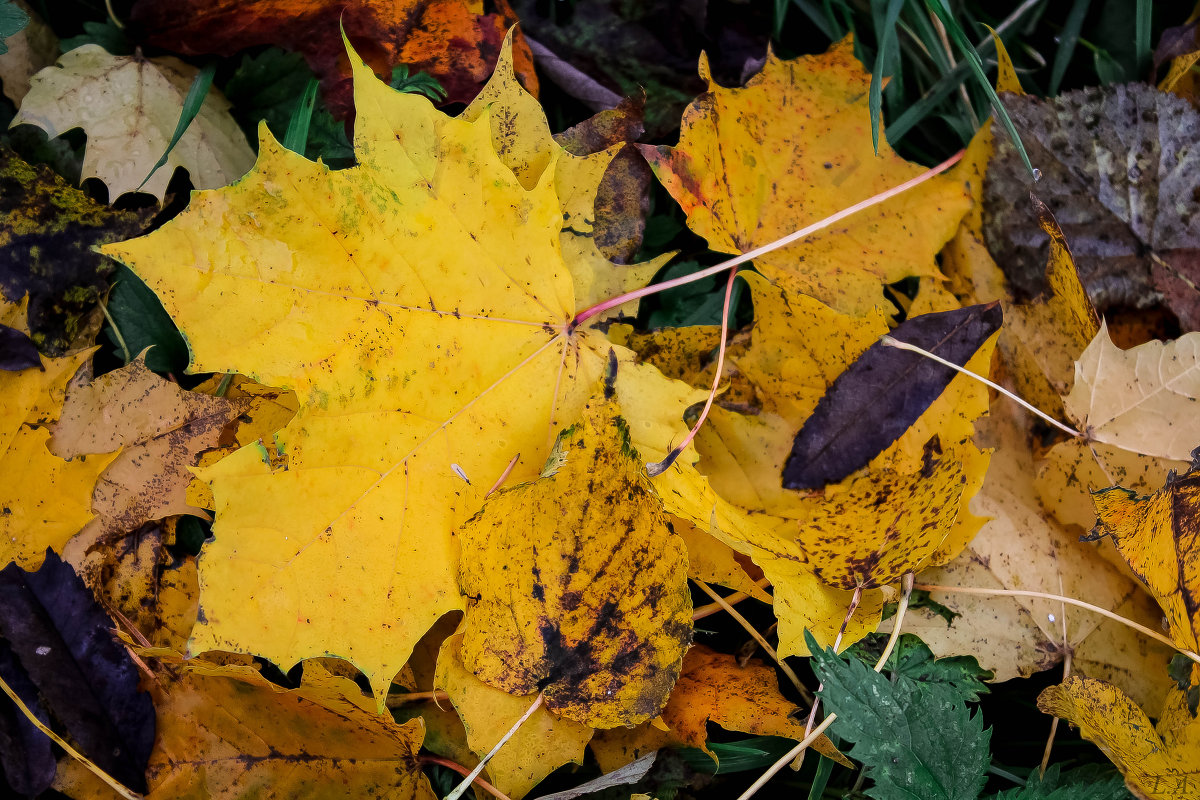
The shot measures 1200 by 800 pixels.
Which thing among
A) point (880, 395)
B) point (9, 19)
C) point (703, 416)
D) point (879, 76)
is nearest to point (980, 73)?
point (879, 76)

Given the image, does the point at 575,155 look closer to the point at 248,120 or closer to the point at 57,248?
the point at 248,120

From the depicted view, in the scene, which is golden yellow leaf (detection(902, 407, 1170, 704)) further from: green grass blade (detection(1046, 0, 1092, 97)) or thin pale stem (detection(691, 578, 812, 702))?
green grass blade (detection(1046, 0, 1092, 97))

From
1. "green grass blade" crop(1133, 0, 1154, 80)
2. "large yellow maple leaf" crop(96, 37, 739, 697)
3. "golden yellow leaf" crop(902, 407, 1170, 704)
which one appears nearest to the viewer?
"large yellow maple leaf" crop(96, 37, 739, 697)

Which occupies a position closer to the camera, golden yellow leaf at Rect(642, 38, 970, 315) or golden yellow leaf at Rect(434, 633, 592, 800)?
golden yellow leaf at Rect(434, 633, 592, 800)

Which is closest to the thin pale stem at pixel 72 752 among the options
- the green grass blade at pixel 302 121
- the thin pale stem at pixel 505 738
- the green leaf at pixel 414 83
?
the thin pale stem at pixel 505 738

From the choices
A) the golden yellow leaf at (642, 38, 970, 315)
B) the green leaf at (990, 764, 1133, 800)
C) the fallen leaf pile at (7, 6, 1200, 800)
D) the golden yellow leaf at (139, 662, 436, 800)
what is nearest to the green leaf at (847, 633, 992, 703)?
the fallen leaf pile at (7, 6, 1200, 800)

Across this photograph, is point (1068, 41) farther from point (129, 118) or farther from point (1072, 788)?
point (129, 118)

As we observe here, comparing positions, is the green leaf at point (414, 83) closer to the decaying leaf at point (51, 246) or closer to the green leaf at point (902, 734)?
the decaying leaf at point (51, 246)
